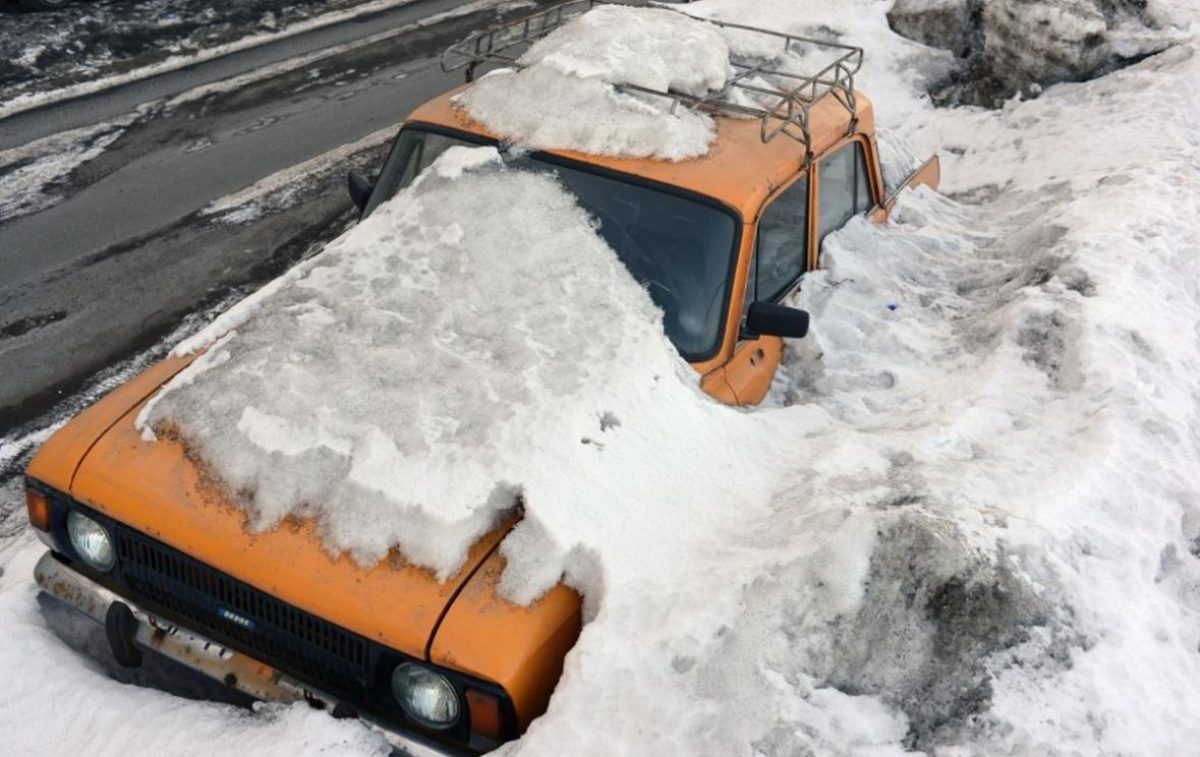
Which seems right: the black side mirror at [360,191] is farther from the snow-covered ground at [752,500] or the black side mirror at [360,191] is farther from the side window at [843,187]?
the side window at [843,187]

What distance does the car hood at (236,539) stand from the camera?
9.86ft

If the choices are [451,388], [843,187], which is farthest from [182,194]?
[451,388]

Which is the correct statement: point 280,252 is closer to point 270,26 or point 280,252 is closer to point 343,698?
point 343,698

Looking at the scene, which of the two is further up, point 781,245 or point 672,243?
point 672,243

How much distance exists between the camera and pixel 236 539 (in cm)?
315

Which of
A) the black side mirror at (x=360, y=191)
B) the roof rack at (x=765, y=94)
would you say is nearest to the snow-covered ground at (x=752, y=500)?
the black side mirror at (x=360, y=191)

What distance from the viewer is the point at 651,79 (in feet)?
16.0

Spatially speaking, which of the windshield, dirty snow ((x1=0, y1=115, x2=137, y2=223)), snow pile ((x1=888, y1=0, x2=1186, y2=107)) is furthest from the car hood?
snow pile ((x1=888, y1=0, x2=1186, y2=107))

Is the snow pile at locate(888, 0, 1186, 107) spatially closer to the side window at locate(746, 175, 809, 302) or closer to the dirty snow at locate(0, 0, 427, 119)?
the side window at locate(746, 175, 809, 302)

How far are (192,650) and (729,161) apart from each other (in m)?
2.69

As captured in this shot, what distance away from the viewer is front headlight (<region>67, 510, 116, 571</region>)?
338cm

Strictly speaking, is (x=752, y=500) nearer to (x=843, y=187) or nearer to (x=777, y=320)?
(x=777, y=320)

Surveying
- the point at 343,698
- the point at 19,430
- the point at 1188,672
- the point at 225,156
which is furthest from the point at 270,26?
the point at 1188,672

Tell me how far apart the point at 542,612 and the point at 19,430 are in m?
3.72
